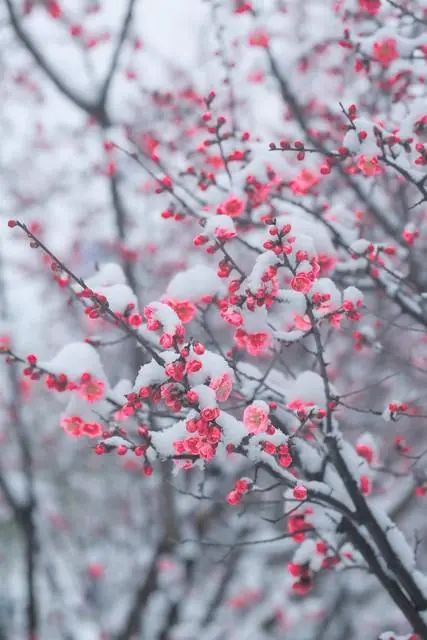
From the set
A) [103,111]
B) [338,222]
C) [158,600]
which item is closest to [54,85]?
[103,111]

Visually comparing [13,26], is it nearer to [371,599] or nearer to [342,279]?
[342,279]

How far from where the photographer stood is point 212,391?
1.96 m

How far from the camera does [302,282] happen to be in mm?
2051

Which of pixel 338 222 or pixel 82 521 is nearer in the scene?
pixel 338 222

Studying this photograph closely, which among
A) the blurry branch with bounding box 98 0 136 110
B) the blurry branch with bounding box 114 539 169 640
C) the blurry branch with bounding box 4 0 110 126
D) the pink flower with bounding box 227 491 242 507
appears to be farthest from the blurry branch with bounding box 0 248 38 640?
the pink flower with bounding box 227 491 242 507

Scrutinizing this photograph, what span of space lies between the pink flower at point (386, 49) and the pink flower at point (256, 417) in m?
2.11

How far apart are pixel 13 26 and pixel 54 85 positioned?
55 centimetres

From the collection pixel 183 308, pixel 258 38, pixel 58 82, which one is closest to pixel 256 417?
pixel 183 308

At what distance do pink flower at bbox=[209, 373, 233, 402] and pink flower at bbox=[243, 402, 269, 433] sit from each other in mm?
114

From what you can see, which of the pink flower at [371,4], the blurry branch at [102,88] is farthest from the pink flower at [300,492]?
the blurry branch at [102,88]

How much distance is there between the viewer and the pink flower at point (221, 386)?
2.03 meters

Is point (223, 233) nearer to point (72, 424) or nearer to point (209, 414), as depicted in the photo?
point (209, 414)

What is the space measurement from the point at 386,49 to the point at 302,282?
70.5 inches

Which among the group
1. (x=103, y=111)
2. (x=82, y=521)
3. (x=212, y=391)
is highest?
(x=82, y=521)
